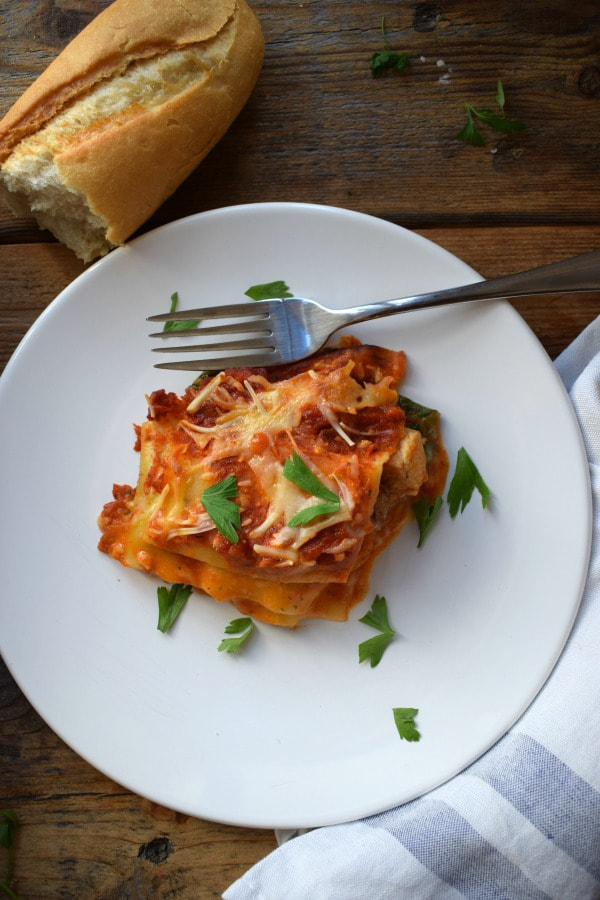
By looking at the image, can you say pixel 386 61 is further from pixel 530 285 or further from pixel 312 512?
pixel 312 512

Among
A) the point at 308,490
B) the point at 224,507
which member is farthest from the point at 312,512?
the point at 224,507

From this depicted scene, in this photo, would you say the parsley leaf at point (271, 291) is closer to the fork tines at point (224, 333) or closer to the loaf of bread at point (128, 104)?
the fork tines at point (224, 333)

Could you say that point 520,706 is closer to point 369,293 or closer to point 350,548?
point 350,548

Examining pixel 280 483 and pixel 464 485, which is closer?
pixel 280 483

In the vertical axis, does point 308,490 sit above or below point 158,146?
below

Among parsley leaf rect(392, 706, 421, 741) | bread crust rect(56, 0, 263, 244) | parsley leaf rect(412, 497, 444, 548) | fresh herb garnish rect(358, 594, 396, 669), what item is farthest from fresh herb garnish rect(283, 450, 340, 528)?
bread crust rect(56, 0, 263, 244)
